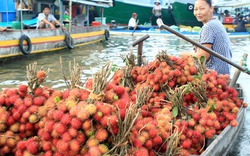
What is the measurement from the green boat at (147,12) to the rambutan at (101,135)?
21.0 m

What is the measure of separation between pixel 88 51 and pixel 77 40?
103 centimetres

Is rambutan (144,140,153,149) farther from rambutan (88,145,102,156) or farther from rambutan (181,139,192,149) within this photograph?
rambutan (181,139,192,149)

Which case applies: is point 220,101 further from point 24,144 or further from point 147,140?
point 24,144

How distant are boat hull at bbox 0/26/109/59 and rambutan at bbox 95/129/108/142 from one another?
758 cm

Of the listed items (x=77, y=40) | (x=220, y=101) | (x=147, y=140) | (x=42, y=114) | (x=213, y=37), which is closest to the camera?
(x=147, y=140)

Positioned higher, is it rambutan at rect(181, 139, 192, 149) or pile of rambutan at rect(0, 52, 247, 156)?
pile of rambutan at rect(0, 52, 247, 156)

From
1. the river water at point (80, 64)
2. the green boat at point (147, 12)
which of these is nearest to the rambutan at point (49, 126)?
the river water at point (80, 64)

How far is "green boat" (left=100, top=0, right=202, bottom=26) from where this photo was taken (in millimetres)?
22344

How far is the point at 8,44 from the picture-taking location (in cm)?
898

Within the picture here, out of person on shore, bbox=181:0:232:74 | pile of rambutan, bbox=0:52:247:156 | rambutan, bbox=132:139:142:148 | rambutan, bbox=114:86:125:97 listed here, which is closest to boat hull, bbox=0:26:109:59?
person on shore, bbox=181:0:232:74

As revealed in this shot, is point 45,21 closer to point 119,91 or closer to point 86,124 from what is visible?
point 119,91

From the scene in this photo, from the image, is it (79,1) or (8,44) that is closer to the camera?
(8,44)

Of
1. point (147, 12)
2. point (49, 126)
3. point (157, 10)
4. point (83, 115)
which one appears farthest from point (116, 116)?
point (147, 12)

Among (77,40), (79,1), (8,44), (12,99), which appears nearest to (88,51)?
(77,40)
